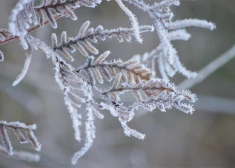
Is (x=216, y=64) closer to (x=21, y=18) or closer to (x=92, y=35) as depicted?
(x=92, y=35)

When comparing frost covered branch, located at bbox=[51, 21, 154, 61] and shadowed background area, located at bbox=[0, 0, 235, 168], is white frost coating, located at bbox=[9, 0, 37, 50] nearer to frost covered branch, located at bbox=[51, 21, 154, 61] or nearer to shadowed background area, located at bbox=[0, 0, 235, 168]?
frost covered branch, located at bbox=[51, 21, 154, 61]

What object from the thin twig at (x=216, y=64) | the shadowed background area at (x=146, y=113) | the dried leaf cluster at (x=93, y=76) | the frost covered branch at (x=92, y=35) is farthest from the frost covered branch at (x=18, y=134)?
the shadowed background area at (x=146, y=113)

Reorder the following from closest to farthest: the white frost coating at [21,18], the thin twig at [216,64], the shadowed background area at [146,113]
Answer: the white frost coating at [21,18], the thin twig at [216,64], the shadowed background area at [146,113]

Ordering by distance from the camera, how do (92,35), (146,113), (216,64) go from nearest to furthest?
1. (92,35)
2. (216,64)
3. (146,113)

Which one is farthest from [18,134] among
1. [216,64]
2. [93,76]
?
[216,64]

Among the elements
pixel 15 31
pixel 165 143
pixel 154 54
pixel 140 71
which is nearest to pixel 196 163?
pixel 165 143

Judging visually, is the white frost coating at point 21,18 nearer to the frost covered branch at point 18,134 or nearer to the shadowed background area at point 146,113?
the frost covered branch at point 18,134

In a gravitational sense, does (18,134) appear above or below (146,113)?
below

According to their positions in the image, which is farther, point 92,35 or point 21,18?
point 92,35

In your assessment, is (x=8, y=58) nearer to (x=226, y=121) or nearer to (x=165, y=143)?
(x=165, y=143)
